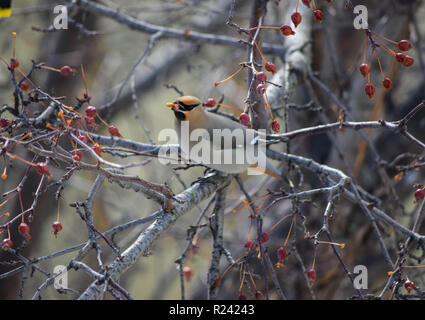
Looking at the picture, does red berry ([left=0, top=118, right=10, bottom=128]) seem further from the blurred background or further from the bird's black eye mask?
the bird's black eye mask

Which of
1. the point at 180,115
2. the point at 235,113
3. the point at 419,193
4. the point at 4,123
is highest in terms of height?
the point at 235,113

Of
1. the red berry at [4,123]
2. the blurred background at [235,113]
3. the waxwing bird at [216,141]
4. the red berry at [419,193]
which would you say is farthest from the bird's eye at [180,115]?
the red berry at [419,193]

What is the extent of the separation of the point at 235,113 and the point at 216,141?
2.78 meters

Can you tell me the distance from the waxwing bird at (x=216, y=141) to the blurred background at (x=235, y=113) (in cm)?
28

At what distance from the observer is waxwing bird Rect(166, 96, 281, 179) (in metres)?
2.91

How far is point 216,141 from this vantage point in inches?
121

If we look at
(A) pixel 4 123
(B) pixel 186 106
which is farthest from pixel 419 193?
(A) pixel 4 123

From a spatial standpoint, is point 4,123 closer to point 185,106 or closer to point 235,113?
point 185,106

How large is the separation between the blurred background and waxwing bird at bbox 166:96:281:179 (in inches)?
11.0

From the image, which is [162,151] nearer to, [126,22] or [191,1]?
[126,22]

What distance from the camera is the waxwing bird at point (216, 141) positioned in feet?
9.55

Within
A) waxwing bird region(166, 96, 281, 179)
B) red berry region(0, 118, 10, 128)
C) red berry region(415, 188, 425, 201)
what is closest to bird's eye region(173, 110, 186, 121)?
waxwing bird region(166, 96, 281, 179)

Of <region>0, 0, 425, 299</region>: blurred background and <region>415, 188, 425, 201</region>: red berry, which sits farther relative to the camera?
<region>0, 0, 425, 299</region>: blurred background
